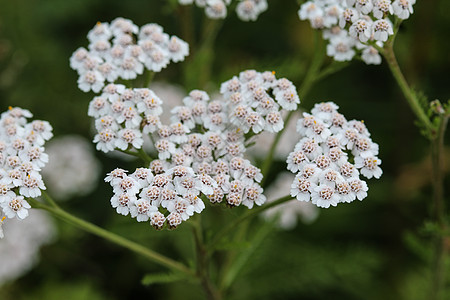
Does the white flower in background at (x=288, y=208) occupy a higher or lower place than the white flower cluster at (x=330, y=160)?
lower

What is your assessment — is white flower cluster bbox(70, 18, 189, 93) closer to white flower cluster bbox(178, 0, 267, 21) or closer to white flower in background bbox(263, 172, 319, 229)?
white flower cluster bbox(178, 0, 267, 21)

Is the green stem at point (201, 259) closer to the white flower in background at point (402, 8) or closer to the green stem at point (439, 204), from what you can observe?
the green stem at point (439, 204)

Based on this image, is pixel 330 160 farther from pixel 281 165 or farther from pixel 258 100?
pixel 281 165

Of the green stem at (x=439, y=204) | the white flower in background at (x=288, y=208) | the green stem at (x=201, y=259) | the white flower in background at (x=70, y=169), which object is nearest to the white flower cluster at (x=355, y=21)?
the green stem at (x=439, y=204)

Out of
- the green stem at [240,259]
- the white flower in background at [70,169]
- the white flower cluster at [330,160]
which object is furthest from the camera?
the white flower in background at [70,169]

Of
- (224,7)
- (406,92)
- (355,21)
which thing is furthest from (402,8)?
(224,7)

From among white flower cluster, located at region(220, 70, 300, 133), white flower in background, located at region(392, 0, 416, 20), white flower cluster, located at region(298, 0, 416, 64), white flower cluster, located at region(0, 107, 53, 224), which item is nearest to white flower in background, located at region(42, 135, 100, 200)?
white flower cluster, located at region(0, 107, 53, 224)
